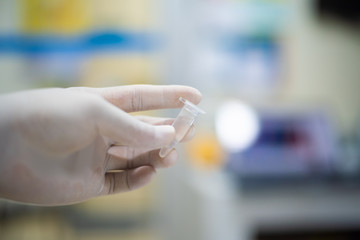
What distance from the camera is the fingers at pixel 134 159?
1.58 ft

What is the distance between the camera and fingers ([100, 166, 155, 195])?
1.58 ft

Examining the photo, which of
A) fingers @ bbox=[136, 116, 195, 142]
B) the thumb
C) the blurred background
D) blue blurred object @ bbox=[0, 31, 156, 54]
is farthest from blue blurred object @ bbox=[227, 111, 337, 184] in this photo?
the thumb

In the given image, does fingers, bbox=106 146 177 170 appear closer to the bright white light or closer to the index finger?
the index finger

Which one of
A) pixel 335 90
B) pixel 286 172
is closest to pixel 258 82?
pixel 335 90

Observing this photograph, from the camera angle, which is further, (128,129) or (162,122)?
(162,122)

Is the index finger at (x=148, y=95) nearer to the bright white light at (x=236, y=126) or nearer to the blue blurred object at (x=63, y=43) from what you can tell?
the bright white light at (x=236, y=126)

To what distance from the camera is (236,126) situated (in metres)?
1.71

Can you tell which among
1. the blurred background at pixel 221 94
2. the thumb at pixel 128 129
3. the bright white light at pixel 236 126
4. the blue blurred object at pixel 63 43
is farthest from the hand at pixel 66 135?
the blue blurred object at pixel 63 43

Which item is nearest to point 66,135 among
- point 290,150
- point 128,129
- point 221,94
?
point 128,129

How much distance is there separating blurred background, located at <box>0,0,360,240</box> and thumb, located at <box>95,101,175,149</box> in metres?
0.91

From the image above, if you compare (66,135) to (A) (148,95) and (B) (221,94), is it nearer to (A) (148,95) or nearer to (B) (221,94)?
(A) (148,95)

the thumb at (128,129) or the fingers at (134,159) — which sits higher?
the thumb at (128,129)

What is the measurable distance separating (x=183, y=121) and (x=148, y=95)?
0.06 metres

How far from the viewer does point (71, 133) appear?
0.38 m
